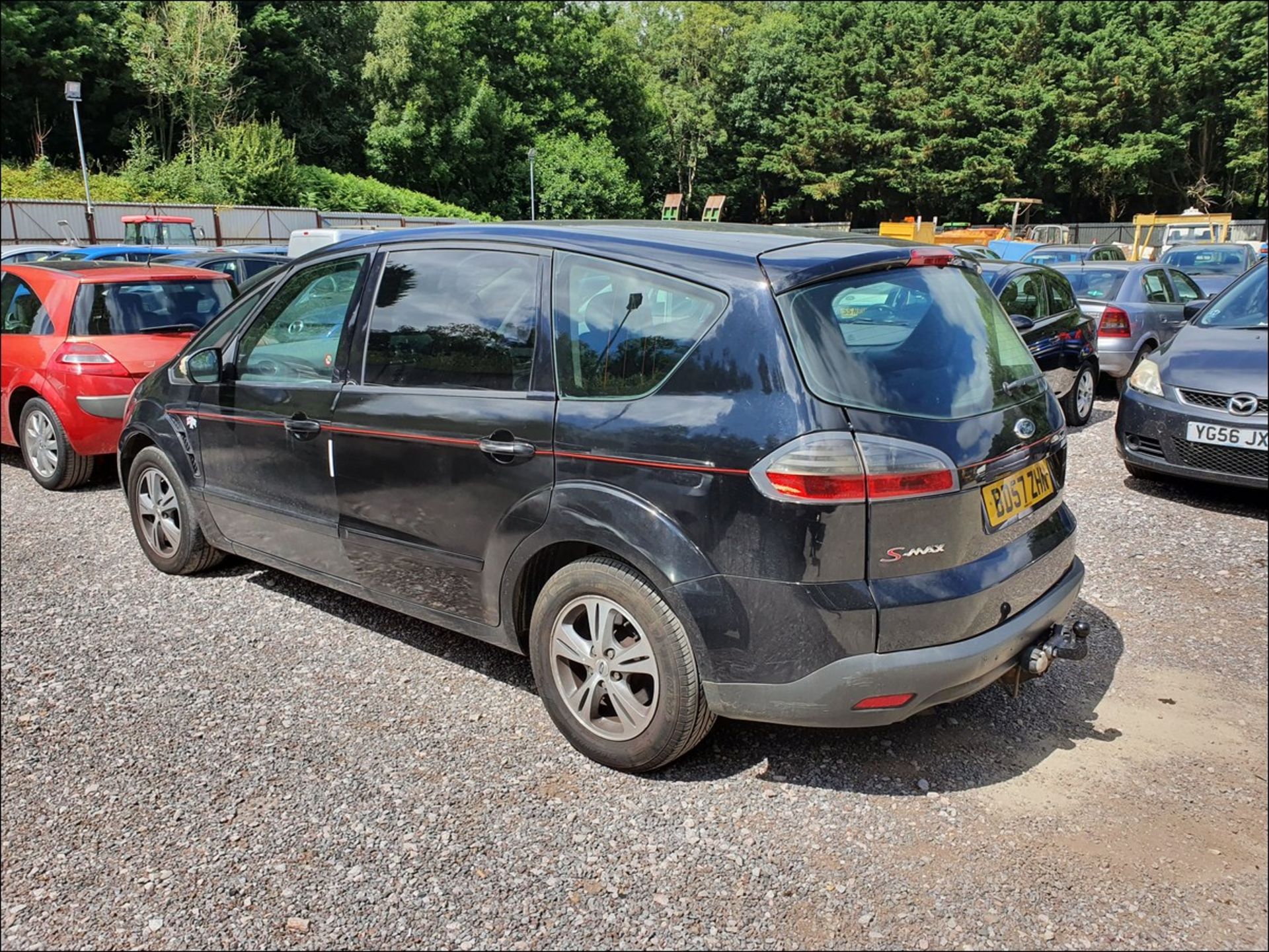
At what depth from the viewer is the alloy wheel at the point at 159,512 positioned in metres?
4.91

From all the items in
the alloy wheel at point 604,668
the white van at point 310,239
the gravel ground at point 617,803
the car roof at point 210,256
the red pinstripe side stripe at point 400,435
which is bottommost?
the gravel ground at point 617,803

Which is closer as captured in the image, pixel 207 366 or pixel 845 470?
pixel 845 470

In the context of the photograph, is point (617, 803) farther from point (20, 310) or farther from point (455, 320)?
point (20, 310)

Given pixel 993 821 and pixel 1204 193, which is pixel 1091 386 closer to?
pixel 993 821

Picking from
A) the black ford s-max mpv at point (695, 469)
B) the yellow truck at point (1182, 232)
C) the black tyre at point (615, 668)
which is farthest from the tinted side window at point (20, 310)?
the yellow truck at point (1182, 232)

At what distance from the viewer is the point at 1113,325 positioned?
1005cm

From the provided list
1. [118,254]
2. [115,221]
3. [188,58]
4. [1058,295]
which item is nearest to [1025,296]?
[1058,295]

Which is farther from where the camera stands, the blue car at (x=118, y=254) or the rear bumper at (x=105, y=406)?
the blue car at (x=118, y=254)

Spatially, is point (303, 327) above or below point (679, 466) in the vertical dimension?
above

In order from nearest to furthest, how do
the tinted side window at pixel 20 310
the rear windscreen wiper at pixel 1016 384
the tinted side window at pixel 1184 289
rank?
1. the rear windscreen wiper at pixel 1016 384
2. the tinted side window at pixel 20 310
3. the tinted side window at pixel 1184 289

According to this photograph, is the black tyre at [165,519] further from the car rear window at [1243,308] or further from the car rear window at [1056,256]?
the car rear window at [1056,256]

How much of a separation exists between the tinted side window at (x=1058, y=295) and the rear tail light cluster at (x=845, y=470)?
696 cm

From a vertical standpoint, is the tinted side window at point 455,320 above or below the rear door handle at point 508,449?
above

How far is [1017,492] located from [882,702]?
79cm
